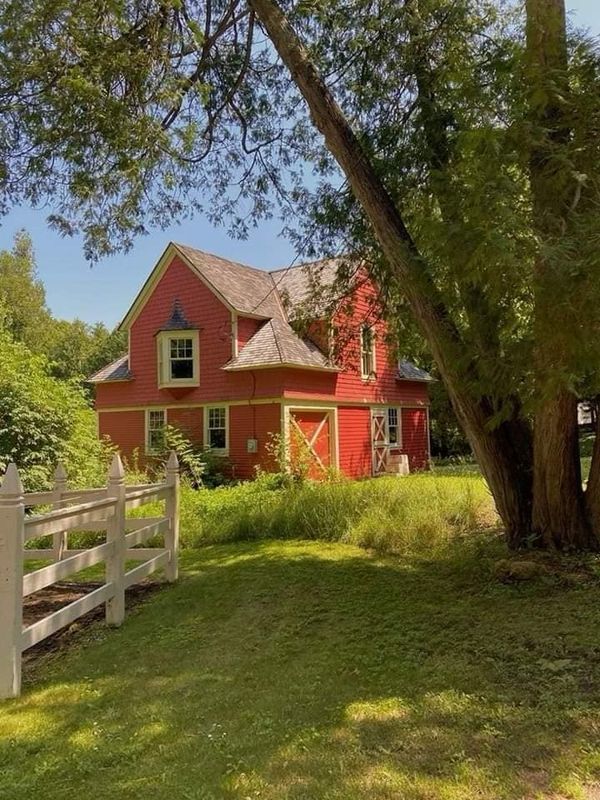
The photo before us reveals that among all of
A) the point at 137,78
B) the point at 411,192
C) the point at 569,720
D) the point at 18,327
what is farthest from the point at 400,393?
the point at 18,327

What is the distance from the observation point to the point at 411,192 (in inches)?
274

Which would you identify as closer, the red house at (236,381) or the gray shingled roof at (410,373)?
the red house at (236,381)

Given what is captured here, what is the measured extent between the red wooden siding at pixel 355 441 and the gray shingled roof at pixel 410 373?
2.52m

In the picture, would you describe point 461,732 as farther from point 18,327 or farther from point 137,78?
point 18,327

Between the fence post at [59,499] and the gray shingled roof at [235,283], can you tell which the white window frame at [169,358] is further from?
the fence post at [59,499]

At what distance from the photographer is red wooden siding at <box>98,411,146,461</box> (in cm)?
1859

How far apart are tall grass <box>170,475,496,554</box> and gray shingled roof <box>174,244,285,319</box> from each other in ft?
27.2

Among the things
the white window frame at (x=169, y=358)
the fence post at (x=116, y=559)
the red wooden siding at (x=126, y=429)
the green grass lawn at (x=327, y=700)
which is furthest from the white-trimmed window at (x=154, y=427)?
the fence post at (x=116, y=559)

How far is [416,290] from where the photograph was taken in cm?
569

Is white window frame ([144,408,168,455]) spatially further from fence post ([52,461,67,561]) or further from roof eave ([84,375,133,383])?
fence post ([52,461,67,561])

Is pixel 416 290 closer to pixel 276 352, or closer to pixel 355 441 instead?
pixel 276 352

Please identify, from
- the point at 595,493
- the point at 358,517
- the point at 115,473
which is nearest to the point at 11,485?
the point at 115,473

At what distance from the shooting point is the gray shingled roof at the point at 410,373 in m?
21.1

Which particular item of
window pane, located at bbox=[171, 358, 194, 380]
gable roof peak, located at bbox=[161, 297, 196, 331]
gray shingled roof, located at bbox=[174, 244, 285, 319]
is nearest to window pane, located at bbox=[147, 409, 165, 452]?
window pane, located at bbox=[171, 358, 194, 380]
